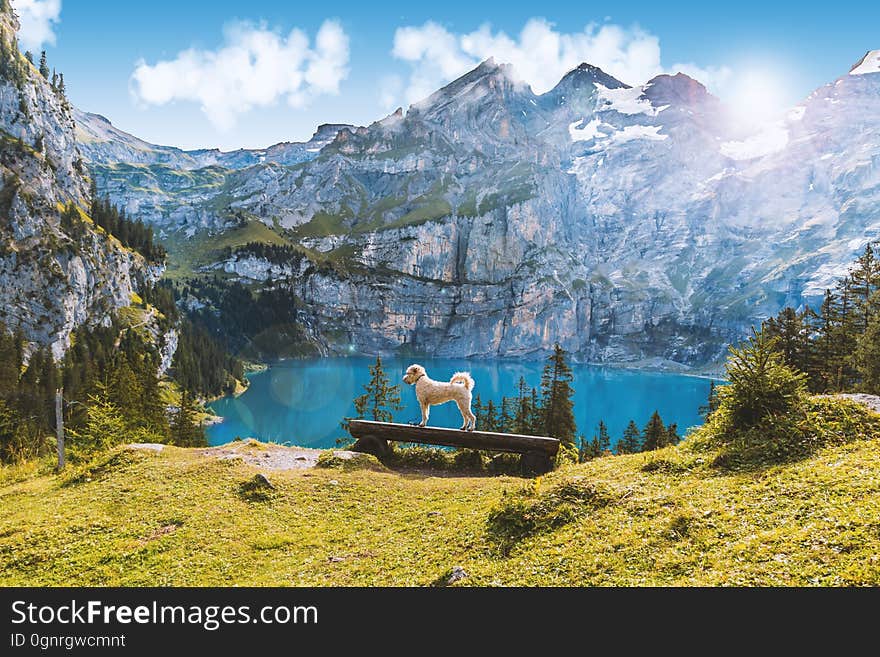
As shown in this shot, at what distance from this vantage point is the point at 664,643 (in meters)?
4.33

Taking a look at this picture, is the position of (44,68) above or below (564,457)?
above

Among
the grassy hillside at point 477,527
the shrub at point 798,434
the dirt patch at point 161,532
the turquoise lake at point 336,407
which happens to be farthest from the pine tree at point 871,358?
the turquoise lake at point 336,407

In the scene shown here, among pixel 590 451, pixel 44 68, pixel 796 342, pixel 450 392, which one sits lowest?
pixel 590 451

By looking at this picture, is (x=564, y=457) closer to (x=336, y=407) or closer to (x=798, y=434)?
(x=798, y=434)

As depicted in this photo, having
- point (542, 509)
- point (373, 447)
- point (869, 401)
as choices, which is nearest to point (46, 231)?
point (373, 447)

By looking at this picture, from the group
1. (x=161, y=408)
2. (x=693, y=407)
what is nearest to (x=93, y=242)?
(x=161, y=408)

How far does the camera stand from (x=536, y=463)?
16875 mm

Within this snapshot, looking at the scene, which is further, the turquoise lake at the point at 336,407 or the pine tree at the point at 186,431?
the turquoise lake at the point at 336,407

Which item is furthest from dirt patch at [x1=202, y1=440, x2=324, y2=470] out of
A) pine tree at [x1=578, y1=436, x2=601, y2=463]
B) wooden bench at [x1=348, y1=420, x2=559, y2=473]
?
pine tree at [x1=578, y1=436, x2=601, y2=463]

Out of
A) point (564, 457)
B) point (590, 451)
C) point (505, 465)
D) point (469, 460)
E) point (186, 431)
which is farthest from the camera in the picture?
point (186, 431)

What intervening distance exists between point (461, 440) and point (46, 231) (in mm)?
130685

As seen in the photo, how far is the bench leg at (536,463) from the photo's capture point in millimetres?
16844

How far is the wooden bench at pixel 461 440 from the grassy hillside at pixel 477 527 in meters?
2.99

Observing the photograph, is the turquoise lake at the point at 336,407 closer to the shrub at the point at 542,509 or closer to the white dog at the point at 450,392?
the white dog at the point at 450,392
